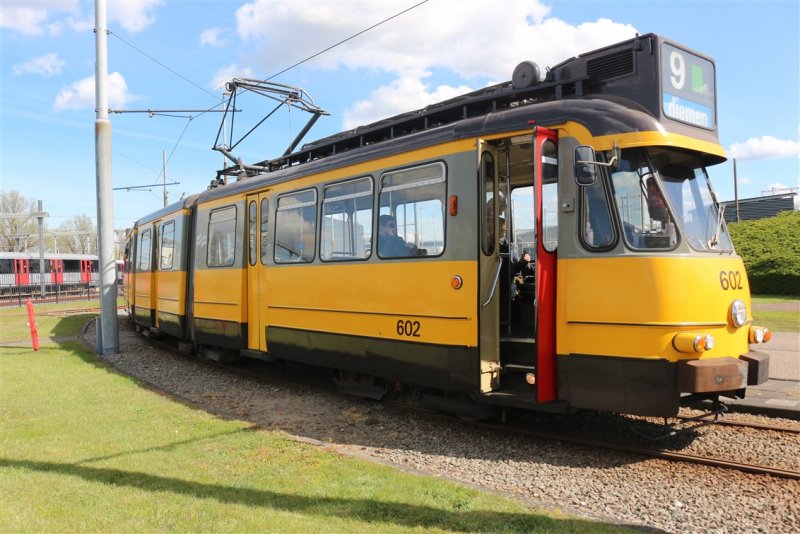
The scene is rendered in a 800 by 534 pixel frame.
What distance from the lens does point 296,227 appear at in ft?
28.8

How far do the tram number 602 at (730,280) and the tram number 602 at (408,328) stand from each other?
9.90ft

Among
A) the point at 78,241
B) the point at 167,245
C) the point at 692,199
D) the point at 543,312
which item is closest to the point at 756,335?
the point at 692,199

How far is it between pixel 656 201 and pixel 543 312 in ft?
4.69

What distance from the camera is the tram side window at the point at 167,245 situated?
1329 cm

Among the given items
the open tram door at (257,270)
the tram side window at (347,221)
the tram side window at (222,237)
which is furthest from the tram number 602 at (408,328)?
the tram side window at (222,237)

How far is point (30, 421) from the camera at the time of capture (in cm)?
729

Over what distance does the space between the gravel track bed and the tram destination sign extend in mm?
3245

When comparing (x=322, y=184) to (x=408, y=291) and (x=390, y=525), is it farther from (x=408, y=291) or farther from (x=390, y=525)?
(x=390, y=525)

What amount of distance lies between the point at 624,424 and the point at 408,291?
280 cm

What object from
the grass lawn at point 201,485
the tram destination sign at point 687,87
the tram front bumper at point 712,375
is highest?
the tram destination sign at point 687,87

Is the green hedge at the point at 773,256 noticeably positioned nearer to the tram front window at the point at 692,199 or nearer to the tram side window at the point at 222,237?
the tram front window at the point at 692,199

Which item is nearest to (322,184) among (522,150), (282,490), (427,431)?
(522,150)

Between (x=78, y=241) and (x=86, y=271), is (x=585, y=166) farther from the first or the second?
(x=78, y=241)

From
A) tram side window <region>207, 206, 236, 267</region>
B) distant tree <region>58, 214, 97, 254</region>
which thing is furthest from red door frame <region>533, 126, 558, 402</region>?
distant tree <region>58, 214, 97, 254</region>
